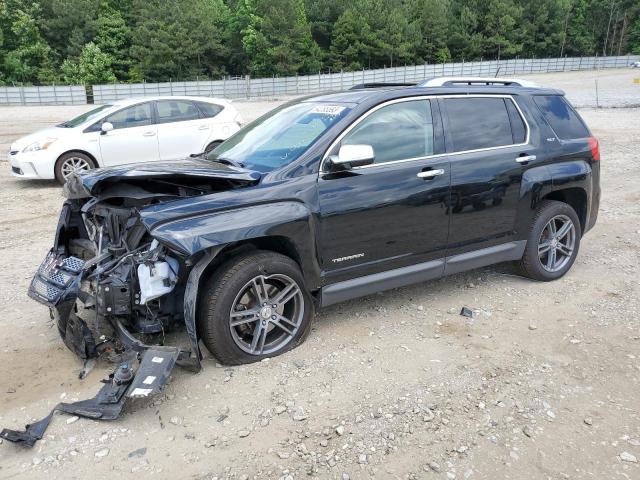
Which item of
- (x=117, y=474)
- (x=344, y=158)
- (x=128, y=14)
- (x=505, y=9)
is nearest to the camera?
(x=117, y=474)

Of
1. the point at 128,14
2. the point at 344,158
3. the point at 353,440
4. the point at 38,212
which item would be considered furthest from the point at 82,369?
the point at 128,14

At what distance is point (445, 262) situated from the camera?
15.6 ft

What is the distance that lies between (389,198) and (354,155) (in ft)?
1.75

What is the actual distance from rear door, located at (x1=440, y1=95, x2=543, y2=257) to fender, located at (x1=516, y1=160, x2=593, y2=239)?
9 cm

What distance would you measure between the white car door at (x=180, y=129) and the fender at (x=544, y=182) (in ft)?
23.7

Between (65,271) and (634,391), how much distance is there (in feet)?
13.0

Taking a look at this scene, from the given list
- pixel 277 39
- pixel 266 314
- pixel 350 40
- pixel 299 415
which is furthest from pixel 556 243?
pixel 350 40

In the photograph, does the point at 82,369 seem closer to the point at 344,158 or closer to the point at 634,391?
the point at 344,158

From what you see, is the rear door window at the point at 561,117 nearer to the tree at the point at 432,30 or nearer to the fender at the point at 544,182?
the fender at the point at 544,182

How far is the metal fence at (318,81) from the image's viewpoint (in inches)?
1698

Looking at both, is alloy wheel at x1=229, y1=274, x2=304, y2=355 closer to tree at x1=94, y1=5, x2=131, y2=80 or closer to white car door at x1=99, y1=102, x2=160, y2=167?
white car door at x1=99, y1=102, x2=160, y2=167

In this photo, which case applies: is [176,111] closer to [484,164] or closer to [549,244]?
[484,164]

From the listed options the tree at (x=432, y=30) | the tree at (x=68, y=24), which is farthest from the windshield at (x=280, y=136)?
the tree at (x=432, y=30)

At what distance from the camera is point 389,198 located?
168 inches
